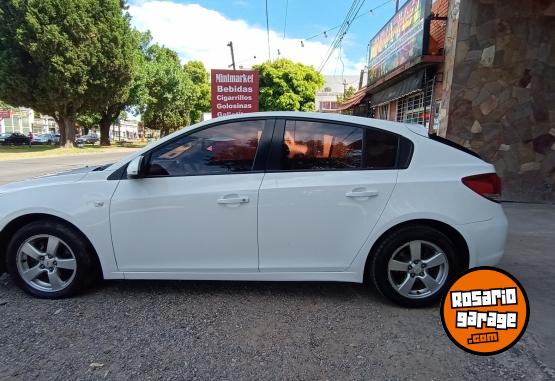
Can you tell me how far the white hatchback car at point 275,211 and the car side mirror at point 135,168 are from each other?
2 centimetres

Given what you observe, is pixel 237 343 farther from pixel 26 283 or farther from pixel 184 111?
pixel 184 111

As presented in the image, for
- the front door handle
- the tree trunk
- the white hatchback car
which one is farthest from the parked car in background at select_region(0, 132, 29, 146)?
the front door handle

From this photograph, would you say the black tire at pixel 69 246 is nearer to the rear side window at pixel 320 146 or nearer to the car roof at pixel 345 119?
the car roof at pixel 345 119

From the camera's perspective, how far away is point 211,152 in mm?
3422

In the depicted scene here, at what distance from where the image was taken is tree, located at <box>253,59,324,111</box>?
37844 millimetres

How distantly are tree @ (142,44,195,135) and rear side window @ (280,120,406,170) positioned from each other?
3463 centimetres

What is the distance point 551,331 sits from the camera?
3.02 metres

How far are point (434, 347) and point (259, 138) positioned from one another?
6.74 ft

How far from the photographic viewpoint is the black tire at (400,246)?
3.20 meters

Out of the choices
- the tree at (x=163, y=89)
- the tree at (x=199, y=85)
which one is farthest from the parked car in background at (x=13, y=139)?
the tree at (x=199, y=85)

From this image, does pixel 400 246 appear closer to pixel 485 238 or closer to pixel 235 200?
pixel 485 238

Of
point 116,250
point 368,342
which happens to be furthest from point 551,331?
point 116,250

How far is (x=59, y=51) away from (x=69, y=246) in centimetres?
2412

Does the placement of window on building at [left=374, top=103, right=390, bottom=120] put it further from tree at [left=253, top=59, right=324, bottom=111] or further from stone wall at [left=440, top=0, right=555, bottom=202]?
tree at [left=253, top=59, right=324, bottom=111]
